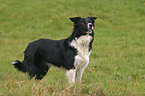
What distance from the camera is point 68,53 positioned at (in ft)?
14.1

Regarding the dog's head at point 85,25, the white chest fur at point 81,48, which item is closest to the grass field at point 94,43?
the white chest fur at point 81,48

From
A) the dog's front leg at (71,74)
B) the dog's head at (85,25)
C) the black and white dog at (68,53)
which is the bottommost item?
the dog's front leg at (71,74)

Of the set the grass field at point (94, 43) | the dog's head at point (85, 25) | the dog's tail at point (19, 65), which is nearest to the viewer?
the grass field at point (94, 43)

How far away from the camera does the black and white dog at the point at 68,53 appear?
4250mm

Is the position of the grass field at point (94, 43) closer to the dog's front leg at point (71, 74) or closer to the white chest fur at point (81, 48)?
the dog's front leg at point (71, 74)

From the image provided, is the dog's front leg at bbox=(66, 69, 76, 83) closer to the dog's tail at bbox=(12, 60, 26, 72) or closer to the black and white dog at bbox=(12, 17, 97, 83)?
the black and white dog at bbox=(12, 17, 97, 83)

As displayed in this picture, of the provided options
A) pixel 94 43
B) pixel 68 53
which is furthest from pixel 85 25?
pixel 94 43

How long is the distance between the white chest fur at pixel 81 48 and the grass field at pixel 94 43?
0.37m

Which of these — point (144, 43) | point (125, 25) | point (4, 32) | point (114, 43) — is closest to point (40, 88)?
point (114, 43)

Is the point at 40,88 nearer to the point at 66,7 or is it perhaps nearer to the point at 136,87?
the point at 136,87

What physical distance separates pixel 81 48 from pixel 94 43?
5427 millimetres

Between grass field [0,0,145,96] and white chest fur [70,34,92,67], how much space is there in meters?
0.37

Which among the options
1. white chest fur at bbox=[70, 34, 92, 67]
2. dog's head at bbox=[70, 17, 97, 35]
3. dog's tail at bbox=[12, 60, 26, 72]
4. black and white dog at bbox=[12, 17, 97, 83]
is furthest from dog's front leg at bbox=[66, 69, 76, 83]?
dog's tail at bbox=[12, 60, 26, 72]

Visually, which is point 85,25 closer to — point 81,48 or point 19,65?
point 81,48
